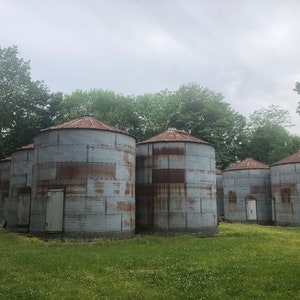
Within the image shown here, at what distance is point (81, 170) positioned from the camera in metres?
19.3

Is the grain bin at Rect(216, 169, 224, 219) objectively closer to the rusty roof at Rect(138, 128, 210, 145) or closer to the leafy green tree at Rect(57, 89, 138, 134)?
the rusty roof at Rect(138, 128, 210, 145)

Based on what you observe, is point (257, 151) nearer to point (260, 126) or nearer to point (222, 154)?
point (260, 126)

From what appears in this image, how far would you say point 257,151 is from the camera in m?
59.5

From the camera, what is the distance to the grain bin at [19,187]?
25.2 meters

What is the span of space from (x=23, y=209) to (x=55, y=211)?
7.14m

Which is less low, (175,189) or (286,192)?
(286,192)

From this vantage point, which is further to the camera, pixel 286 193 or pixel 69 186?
pixel 286 193

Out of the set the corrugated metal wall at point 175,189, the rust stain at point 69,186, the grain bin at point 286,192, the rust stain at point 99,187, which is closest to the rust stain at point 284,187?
the grain bin at point 286,192

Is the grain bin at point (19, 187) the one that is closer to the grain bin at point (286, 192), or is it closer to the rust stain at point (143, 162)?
the rust stain at point (143, 162)

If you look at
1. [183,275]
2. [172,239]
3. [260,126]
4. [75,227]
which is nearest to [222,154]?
[260,126]

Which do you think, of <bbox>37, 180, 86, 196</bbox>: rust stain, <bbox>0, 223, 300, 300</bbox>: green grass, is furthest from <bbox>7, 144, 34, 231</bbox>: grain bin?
<bbox>0, 223, 300, 300</bbox>: green grass

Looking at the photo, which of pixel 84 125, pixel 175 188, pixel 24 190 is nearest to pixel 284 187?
pixel 175 188

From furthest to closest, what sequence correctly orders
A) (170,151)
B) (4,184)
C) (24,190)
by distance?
(4,184) → (24,190) → (170,151)

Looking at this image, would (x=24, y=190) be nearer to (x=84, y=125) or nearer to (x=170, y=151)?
(x=84, y=125)
